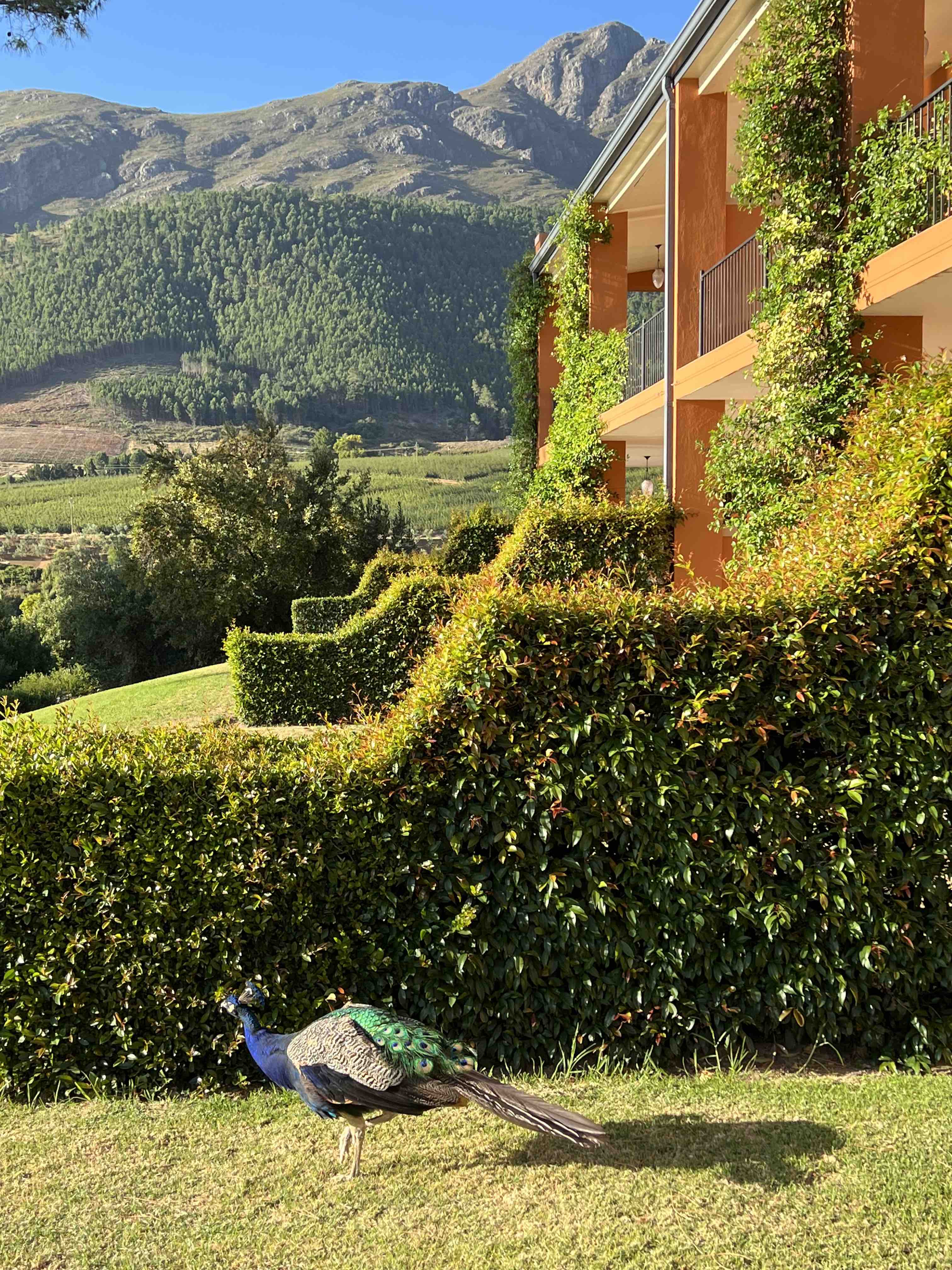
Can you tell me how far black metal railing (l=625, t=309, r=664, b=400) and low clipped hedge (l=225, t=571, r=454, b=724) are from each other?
456 centimetres

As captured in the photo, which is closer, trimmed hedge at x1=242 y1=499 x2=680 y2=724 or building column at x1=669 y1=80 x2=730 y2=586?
trimmed hedge at x1=242 y1=499 x2=680 y2=724

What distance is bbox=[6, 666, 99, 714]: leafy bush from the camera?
109 ft

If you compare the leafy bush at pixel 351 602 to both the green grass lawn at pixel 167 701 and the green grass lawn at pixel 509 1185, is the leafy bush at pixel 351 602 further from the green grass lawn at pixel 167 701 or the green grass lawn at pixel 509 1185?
the green grass lawn at pixel 509 1185

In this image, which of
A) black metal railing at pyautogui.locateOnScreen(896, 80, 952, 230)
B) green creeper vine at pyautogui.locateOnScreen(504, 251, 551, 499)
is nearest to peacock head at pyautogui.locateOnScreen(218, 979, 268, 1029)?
black metal railing at pyautogui.locateOnScreen(896, 80, 952, 230)

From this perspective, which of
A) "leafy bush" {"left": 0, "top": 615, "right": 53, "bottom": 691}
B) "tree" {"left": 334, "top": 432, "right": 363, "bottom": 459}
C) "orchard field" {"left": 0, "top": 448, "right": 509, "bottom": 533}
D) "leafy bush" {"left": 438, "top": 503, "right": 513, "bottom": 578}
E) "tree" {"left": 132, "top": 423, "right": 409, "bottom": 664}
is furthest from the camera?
"tree" {"left": 334, "top": 432, "right": 363, "bottom": 459}

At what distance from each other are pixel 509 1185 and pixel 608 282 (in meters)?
16.8

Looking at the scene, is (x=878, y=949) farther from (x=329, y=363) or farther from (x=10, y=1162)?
(x=329, y=363)

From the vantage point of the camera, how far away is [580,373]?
18266 millimetres

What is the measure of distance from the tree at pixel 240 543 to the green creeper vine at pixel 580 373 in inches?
560

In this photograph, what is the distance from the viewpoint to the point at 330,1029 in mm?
3369

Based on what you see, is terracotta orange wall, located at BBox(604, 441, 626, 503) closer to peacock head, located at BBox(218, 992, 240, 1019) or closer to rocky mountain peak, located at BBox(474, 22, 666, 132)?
peacock head, located at BBox(218, 992, 240, 1019)

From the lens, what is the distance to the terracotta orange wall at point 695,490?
12547 mm

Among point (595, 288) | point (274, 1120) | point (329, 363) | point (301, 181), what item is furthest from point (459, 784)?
point (301, 181)

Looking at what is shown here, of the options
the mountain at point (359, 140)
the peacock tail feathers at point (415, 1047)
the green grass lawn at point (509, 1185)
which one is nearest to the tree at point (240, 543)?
the green grass lawn at point (509, 1185)
